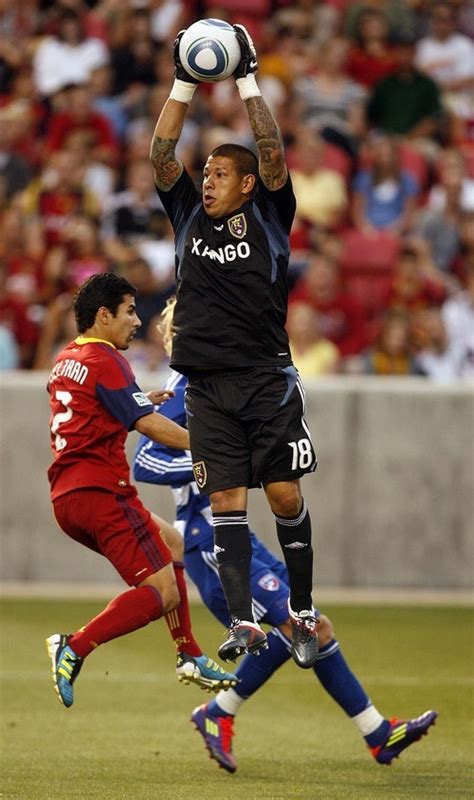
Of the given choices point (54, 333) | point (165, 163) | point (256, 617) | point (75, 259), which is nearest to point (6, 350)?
point (54, 333)

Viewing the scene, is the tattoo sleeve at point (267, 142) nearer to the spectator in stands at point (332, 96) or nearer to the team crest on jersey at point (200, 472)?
the team crest on jersey at point (200, 472)

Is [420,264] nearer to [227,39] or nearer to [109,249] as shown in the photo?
[109,249]

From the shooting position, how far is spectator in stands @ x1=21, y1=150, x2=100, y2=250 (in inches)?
624

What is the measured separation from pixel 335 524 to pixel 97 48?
6625 mm

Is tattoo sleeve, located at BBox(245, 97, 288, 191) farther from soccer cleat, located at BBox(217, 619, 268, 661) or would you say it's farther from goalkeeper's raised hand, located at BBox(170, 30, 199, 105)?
soccer cleat, located at BBox(217, 619, 268, 661)

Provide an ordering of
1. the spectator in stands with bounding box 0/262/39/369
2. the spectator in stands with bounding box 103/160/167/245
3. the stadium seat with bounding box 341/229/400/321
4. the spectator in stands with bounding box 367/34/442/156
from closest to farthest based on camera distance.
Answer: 1. the spectator in stands with bounding box 0/262/39/369
2. the stadium seat with bounding box 341/229/400/321
3. the spectator in stands with bounding box 103/160/167/245
4. the spectator in stands with bounding box 367/34/442/156

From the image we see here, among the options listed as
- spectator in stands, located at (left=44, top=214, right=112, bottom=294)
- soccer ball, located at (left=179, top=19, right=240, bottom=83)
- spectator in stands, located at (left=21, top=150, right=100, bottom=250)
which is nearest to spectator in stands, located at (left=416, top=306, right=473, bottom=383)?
spectator in stands, located at (left=44, top=214, right=112, bottom=294)

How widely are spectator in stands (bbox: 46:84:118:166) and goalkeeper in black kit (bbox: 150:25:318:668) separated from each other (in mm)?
9826

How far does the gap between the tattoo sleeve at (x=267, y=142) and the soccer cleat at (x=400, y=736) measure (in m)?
2.61

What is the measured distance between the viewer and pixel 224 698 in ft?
26.7

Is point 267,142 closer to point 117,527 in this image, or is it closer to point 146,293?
point 117,527

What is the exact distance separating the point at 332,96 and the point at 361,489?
5580 millimetres

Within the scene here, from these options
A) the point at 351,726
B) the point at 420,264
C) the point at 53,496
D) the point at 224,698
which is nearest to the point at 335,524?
the point at 420,264

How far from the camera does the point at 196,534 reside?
8008 mm
